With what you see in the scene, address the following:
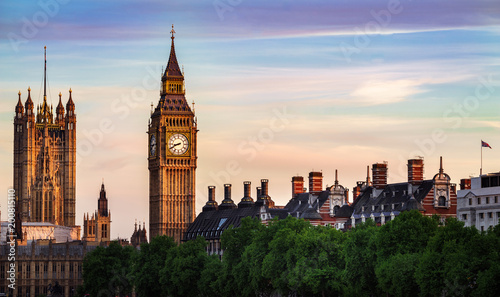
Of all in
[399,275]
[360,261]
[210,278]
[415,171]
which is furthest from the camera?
[210,278]

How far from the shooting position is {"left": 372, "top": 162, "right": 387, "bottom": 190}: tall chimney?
195 metres

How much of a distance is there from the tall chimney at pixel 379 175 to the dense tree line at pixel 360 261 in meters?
16.4

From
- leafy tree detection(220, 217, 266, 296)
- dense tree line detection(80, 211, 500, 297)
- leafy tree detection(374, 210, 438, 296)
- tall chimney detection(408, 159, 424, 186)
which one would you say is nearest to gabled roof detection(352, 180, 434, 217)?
tall chimney detection(408, 159, 424, 186)

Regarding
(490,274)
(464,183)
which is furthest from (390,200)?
(490,274)

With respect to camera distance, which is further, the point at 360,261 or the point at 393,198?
the point at 393,198

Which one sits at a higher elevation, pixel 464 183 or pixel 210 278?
pixel 464 183

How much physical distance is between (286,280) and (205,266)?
32566 mm

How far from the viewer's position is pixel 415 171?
18762 centimetres

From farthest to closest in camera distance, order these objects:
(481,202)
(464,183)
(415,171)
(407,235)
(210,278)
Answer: (210,278) < (415,171) < (464,183) < (481,202) < (407,235)

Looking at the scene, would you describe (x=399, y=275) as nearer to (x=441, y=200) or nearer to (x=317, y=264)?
(x=317, y=264)

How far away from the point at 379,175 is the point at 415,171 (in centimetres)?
862

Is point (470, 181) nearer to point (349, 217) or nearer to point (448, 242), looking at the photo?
point (349, 217)

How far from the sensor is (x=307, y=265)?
165 metres

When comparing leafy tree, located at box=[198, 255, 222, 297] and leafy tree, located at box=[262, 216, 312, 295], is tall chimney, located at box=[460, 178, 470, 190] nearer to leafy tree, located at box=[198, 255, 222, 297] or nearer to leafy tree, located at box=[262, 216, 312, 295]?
leafy tree, located at box=[262, 216, 312, 295]
